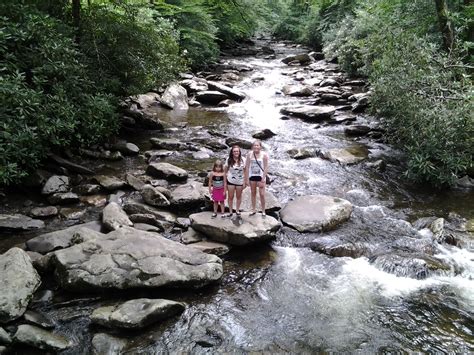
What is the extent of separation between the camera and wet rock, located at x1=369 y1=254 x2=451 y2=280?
6773mm

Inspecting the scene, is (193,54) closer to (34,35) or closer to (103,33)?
(103,33)

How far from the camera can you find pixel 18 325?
493cm

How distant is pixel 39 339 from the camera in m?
4.76

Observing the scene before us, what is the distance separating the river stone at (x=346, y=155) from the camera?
11769 millimetres

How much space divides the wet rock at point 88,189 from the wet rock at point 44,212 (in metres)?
0.87

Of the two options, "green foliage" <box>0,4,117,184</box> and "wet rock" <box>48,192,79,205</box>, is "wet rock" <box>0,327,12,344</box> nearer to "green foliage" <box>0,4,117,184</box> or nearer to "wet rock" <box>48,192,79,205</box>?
"green foliage" <box>0,4,117,184</box>

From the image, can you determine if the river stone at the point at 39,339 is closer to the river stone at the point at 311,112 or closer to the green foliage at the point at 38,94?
the green foliage at the point at 38,94

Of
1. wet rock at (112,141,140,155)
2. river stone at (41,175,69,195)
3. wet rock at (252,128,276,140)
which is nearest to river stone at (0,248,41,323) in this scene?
river stone at (41,175,69,195)

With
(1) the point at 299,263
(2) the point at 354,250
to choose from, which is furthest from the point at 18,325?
(2) the point at 354,250

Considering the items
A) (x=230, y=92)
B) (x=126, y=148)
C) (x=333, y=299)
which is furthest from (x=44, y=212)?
(x=230, y=92)

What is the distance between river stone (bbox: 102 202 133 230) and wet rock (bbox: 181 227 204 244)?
105 cm

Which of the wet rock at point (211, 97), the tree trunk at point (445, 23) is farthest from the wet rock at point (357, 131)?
the wet rock at point (211, 97)

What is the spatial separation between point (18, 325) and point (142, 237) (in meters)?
2.21

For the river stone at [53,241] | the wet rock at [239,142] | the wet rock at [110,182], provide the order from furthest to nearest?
the wet rock at [239,142], the wet rock at [110,182], the river stone at [53,241]
